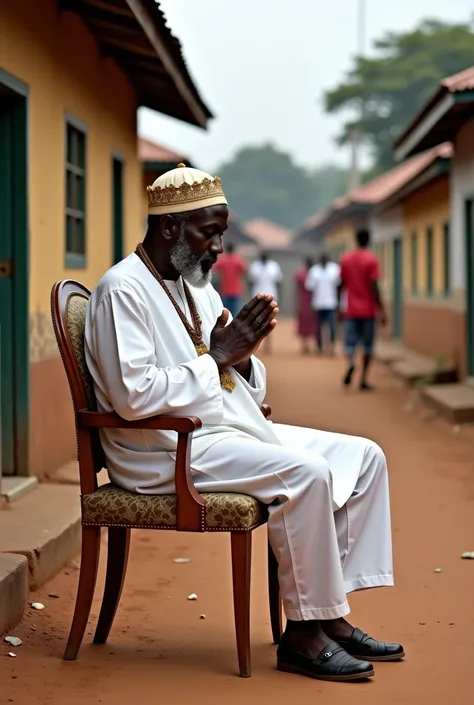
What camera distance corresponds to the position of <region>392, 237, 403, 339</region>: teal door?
27609mm

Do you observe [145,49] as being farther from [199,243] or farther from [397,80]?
[397,80]

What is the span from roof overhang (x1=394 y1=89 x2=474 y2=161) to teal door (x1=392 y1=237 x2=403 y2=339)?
35.1 ft

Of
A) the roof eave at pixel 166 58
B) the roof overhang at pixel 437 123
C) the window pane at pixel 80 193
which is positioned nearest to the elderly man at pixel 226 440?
the roof eave at pixel 166 58

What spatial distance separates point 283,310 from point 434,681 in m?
50.2

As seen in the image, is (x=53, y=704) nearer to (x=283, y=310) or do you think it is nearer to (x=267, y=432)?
(x=267, y=432)

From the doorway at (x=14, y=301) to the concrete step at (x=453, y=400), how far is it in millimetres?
6020

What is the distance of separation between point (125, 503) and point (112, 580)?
0.54 meters

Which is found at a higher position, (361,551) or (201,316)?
(201,316)

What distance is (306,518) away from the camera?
4.33 metres

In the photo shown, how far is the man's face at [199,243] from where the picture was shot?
Result: 15.1ft

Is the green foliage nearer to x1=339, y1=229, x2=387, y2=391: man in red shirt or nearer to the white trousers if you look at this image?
x1=339, y1=229, x2=387, y2=391: man in red shirt

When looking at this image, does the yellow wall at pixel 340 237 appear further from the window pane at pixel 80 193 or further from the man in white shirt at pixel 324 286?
the window pane at pixel 80 193

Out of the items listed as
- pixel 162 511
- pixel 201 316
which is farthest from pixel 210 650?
pixel 201 316

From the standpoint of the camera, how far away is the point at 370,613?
5414 mm
